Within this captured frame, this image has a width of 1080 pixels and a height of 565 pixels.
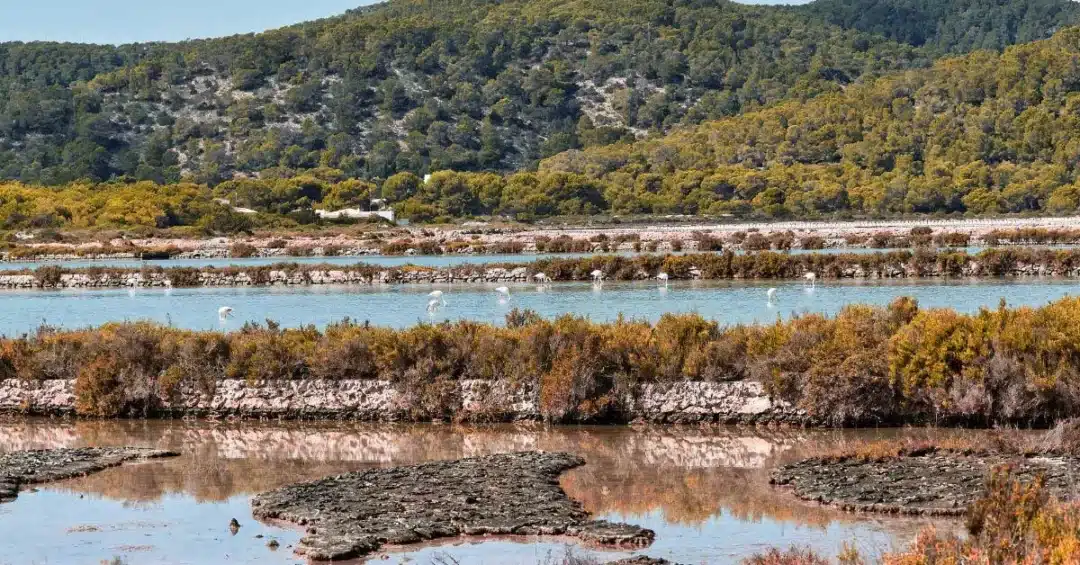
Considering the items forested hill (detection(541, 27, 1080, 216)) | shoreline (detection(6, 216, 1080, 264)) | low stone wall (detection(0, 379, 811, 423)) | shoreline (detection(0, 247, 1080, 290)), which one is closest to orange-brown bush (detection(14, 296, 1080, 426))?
low stone wall (detection(0, 379, 811, 423))

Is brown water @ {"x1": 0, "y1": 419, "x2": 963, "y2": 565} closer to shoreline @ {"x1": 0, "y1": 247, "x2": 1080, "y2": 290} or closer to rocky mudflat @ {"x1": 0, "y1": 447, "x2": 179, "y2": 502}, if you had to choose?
rocky mudflat @ {"x1": 0, "y1": 447, "x2": 179, "y2": 502}

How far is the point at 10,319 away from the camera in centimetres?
3500

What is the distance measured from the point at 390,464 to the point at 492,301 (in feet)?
69.2

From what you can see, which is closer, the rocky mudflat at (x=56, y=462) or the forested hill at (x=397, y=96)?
the rocky mudflat at (x=56, y=462)

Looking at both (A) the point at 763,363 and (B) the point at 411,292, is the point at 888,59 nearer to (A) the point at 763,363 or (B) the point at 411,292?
(B) the point at 411,292

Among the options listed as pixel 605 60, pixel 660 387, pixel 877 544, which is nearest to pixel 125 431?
pixel 660 387

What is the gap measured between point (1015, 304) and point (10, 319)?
23.0 metres

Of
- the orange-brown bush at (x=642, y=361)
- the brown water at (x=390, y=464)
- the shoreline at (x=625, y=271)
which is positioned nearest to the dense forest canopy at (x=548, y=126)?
the shoreline at (x=625, y=271)

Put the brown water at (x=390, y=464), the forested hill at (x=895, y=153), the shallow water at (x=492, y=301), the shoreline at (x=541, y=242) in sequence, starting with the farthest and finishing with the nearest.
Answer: the forested hill at (x=895, y=153)
the shoreline at (x=541, y=242)
the shallow water at (x=492, y=301)
the brown water at (x=390, y=464)

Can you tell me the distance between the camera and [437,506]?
12562 millimetres

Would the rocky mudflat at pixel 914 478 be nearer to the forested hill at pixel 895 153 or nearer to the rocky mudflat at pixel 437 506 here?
the rocky mudflat at pixel 437 506

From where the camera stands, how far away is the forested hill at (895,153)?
342 ft

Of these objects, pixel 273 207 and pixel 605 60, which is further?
pixel 605 60

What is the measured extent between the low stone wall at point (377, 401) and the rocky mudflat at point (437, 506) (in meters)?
2.91
